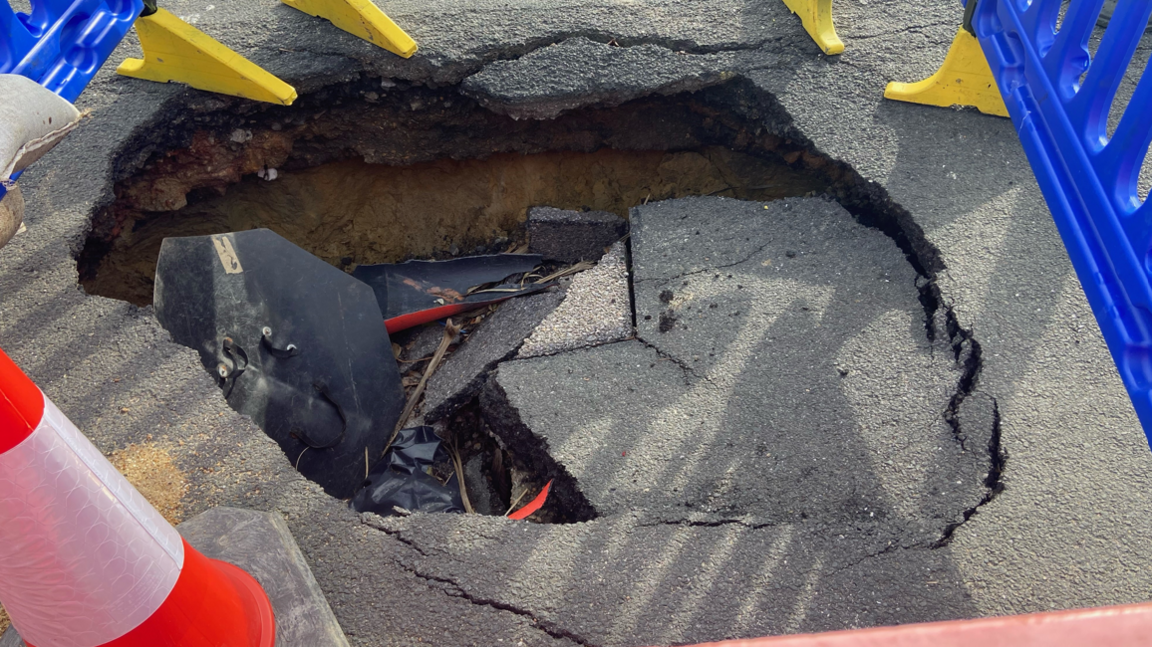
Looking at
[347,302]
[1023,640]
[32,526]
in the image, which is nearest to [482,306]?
[347,302]

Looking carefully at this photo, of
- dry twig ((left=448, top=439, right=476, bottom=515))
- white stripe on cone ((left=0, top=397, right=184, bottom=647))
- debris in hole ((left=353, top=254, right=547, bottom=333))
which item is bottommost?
dry twig ((left=448, top=439, right=476, bottom=515))

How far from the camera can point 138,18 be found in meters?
3.09

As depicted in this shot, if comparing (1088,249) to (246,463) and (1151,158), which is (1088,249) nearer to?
(1151,158)

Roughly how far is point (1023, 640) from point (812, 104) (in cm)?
281

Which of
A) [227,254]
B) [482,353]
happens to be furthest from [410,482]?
[227,254]

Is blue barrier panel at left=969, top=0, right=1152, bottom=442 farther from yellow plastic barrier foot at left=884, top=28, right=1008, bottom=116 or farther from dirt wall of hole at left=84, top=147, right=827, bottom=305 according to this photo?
dirt wall of hole at left=84, top=147, right=827, bottom=305

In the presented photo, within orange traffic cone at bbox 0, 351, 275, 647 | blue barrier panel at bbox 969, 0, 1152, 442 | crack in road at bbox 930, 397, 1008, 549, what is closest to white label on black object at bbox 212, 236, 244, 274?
orange traffic cone at bbox 0, 351, 275, 647

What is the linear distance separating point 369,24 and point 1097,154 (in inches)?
114

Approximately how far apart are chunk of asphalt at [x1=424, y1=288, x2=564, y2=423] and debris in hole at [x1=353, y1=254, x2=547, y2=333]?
0.33 meters

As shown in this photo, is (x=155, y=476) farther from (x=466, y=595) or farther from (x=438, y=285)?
(x=438, y=285)

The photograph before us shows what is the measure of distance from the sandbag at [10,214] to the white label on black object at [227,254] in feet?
4.11

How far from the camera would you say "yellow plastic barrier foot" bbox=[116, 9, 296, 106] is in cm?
306

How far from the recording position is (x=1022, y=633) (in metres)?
0.69

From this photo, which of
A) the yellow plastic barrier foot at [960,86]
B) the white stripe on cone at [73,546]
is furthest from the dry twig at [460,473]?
the yellow plastic barrier foot at [960,86]
